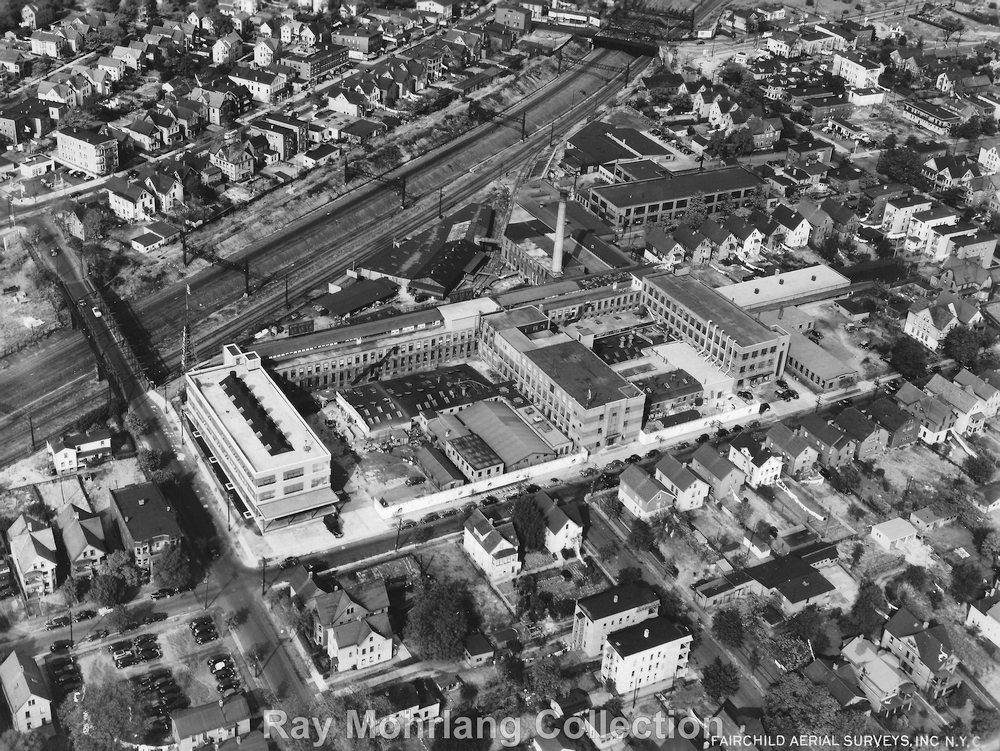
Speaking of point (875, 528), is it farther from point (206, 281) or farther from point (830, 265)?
point (206, 281)

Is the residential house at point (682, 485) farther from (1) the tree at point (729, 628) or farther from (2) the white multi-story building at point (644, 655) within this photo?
(2) the white multi-story building at point (644, 655)

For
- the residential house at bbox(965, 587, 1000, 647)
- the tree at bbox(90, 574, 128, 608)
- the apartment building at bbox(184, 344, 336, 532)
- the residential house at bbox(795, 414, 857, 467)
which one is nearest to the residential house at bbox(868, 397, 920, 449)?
the residential house at bbox(795, 414, 857, 467)

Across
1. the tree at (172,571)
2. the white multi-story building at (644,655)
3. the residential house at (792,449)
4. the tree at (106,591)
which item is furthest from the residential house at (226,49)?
the white multi-story building at (644,655)

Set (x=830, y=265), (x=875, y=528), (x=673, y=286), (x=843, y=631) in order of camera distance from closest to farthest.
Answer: (x=843, y=631) < (x=875, y=528) < (x=673, y=286) < (x=830, y=265)

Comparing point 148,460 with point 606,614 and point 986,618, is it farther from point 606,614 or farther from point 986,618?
point 986,618

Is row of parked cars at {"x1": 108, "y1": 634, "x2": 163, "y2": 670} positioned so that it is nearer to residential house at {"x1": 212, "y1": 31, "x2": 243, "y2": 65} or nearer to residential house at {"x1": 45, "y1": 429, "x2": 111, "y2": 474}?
residential house at {"x1": 45, "y1": 429, "x2": 111, "y2": 474}

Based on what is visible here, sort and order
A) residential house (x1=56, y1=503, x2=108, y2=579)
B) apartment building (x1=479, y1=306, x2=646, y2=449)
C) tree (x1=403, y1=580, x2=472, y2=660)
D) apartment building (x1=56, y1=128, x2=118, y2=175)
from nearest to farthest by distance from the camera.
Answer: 1. tree (x1=403, y1=580, x2=472, y2=660)
2. residential house (x1=56, y1=503, x2=108, y2=579)
3. apartment building (x1=479, y1=306, x2=646, y2=449)
4. apartment building (x1=56, y1=128, x2=118, y2=175)

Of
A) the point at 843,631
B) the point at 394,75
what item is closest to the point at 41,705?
the point at 843,631
